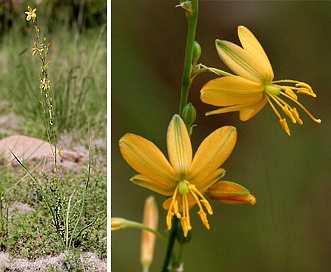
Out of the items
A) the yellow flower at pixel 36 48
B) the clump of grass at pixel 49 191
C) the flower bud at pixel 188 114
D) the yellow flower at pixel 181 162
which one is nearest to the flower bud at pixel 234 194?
the yellow flower at pixel 181 162

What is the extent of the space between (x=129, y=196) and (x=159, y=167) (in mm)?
663

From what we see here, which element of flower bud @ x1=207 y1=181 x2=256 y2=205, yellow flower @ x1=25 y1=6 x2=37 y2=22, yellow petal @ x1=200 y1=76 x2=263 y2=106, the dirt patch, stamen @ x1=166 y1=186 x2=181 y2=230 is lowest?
the dirt patch

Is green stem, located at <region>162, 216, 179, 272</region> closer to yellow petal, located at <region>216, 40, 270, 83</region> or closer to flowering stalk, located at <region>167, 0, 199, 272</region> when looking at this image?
flowering stalk, located at <region>167, 0, 199, 272</region>

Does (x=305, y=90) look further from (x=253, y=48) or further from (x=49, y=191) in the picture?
(x=49, y=191)

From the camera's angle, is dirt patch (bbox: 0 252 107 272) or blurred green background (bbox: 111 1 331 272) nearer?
dirt patch (bbox: 0 252 107 272)

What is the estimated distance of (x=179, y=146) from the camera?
1231mm

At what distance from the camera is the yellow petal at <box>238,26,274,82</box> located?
125 cm

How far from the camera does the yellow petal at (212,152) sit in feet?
4.04

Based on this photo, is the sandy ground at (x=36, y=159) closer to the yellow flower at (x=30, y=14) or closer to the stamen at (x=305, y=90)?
the yellow flower at (x=30, y=14)

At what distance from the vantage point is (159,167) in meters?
1.25

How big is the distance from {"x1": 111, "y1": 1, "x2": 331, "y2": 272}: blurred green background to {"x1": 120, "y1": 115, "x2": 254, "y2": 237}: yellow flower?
617mm

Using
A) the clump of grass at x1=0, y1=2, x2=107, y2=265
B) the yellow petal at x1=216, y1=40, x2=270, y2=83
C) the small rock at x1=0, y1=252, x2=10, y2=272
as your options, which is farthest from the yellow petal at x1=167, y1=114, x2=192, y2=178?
the small rock at x1=0, y1=252, x2=10, y2=272

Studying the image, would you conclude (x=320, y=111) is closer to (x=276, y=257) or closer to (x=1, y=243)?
(x=276, y=257)

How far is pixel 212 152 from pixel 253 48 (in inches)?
7.9
